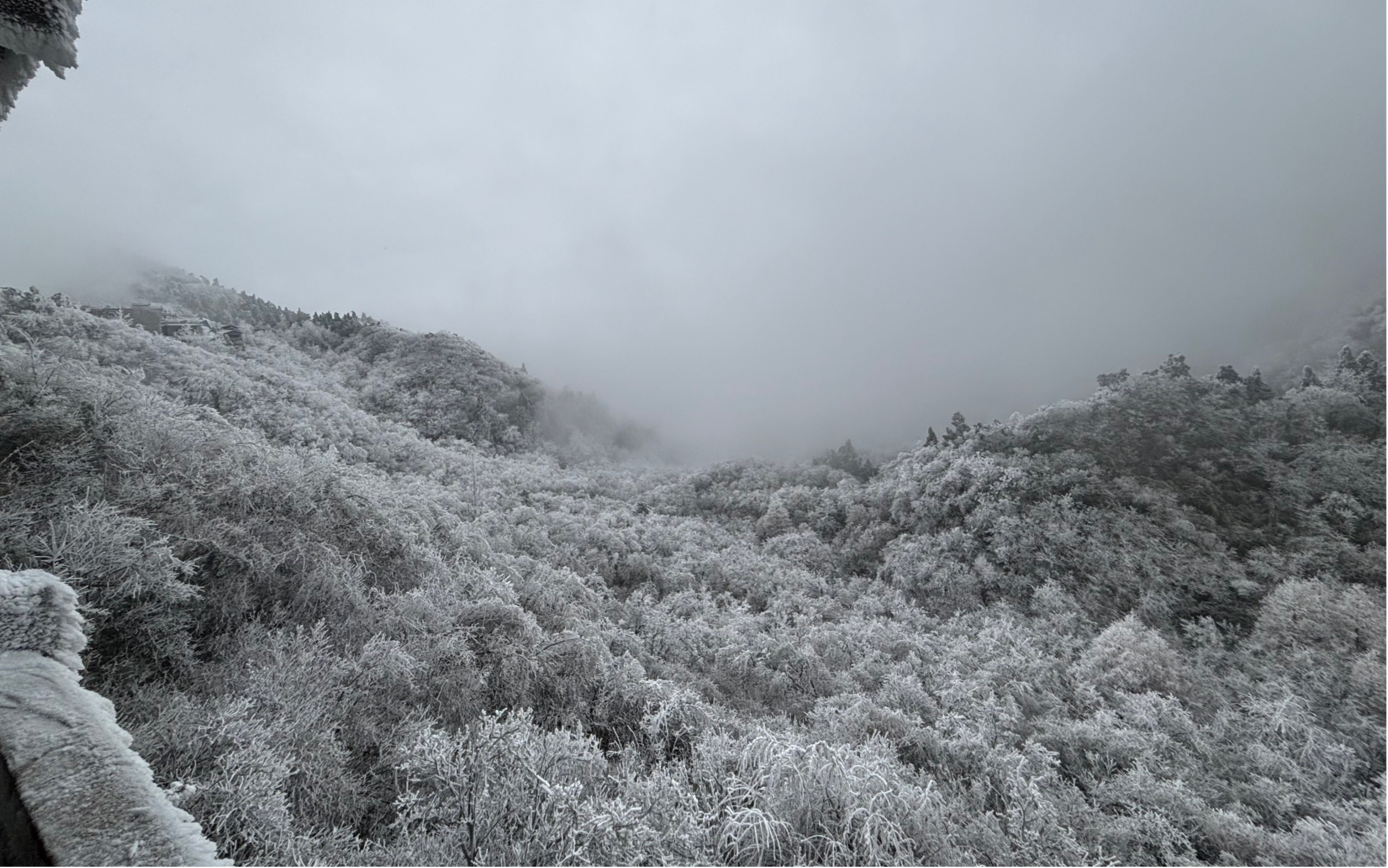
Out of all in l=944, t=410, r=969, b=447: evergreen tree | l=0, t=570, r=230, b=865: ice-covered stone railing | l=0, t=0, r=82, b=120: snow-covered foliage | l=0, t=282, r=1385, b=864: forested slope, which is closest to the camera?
l=0, t=570, r=230, b=865: ice-covered stone railing

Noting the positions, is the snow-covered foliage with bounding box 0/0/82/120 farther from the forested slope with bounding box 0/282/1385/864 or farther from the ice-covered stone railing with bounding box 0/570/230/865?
the ice-covered stone railing with bounding box 0/570/230/865

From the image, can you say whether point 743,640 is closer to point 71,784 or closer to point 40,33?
point 71,784

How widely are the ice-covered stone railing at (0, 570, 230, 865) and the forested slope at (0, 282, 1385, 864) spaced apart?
0.71m

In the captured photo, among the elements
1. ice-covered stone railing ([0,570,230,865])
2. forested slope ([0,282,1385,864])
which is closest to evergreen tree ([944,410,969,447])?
forested slope ([0,282,1385,864])

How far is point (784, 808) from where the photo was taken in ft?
13.4

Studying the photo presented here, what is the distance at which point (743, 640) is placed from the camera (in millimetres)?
9945

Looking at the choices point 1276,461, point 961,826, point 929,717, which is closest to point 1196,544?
point 1276,461

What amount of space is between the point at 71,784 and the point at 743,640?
906cm

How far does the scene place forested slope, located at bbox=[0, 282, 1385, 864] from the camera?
3832 millimetres

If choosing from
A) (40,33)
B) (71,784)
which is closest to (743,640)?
(71,784)

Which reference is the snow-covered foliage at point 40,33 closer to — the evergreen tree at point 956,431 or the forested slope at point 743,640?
the forested slope at point 743,640

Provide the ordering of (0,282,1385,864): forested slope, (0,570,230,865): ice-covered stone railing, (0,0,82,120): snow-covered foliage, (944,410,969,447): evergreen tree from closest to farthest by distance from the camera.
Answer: (0,570,230,865): ice-covered stone railing < (0,0,82,120): snow-covered foliage < (0,282,1385,864): forested slope < (944,410,969,447): evergreen tree

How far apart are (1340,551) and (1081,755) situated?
28.5ft

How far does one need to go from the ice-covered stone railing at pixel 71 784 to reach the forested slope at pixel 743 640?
2.34 ft
